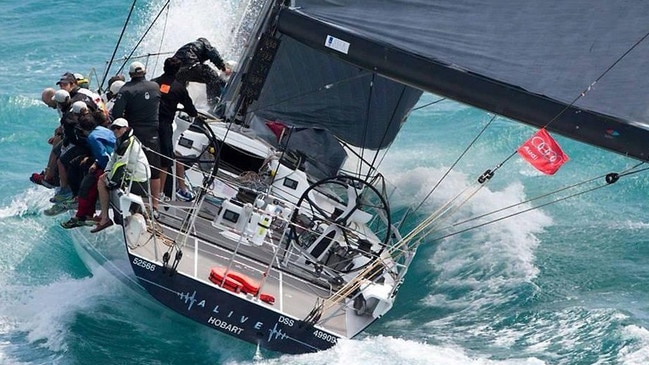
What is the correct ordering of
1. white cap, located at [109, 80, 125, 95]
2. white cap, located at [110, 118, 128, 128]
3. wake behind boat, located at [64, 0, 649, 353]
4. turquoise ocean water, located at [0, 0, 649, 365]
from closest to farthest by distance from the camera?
wake behind boat, located at [64, 0, 649, 353]
white cap, located at [110, 118, 128, 128]
turquoise ocean water, located at [0, 0, 649, 365]
white cap, located at [109, 80, 125, 95]

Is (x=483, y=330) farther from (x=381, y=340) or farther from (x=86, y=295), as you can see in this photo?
(x=86, y=295)

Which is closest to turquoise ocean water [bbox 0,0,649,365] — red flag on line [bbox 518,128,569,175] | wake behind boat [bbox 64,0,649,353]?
wake behind boat [bbox 64,0,649,353]

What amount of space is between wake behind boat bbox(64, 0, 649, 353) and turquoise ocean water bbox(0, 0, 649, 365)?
47cm

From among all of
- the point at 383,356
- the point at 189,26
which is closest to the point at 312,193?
the point at 383,356

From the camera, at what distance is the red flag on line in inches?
346

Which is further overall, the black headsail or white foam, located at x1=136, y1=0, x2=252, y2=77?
white foam, located at x1=136, y1=0, x2=252, y2=77

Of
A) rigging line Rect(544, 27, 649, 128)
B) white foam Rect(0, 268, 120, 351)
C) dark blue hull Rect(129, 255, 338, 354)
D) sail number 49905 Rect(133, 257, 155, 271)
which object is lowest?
white foam Rect(0, 268, 120, 351)

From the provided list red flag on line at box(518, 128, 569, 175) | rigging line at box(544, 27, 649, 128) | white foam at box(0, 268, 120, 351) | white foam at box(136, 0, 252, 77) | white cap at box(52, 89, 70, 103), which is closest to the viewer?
red flag on line at box(518, 128, 569, 175)

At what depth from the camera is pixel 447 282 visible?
38.7ft

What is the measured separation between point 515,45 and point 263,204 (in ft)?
9.18

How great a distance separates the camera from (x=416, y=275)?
1204cm

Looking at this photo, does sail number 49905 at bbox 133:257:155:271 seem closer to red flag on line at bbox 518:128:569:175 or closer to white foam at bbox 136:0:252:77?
red flag on line at bbox 518:128:569:175

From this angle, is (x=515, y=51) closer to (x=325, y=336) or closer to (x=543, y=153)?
(x=543, y=153)

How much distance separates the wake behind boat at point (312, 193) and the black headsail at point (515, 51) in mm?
12
